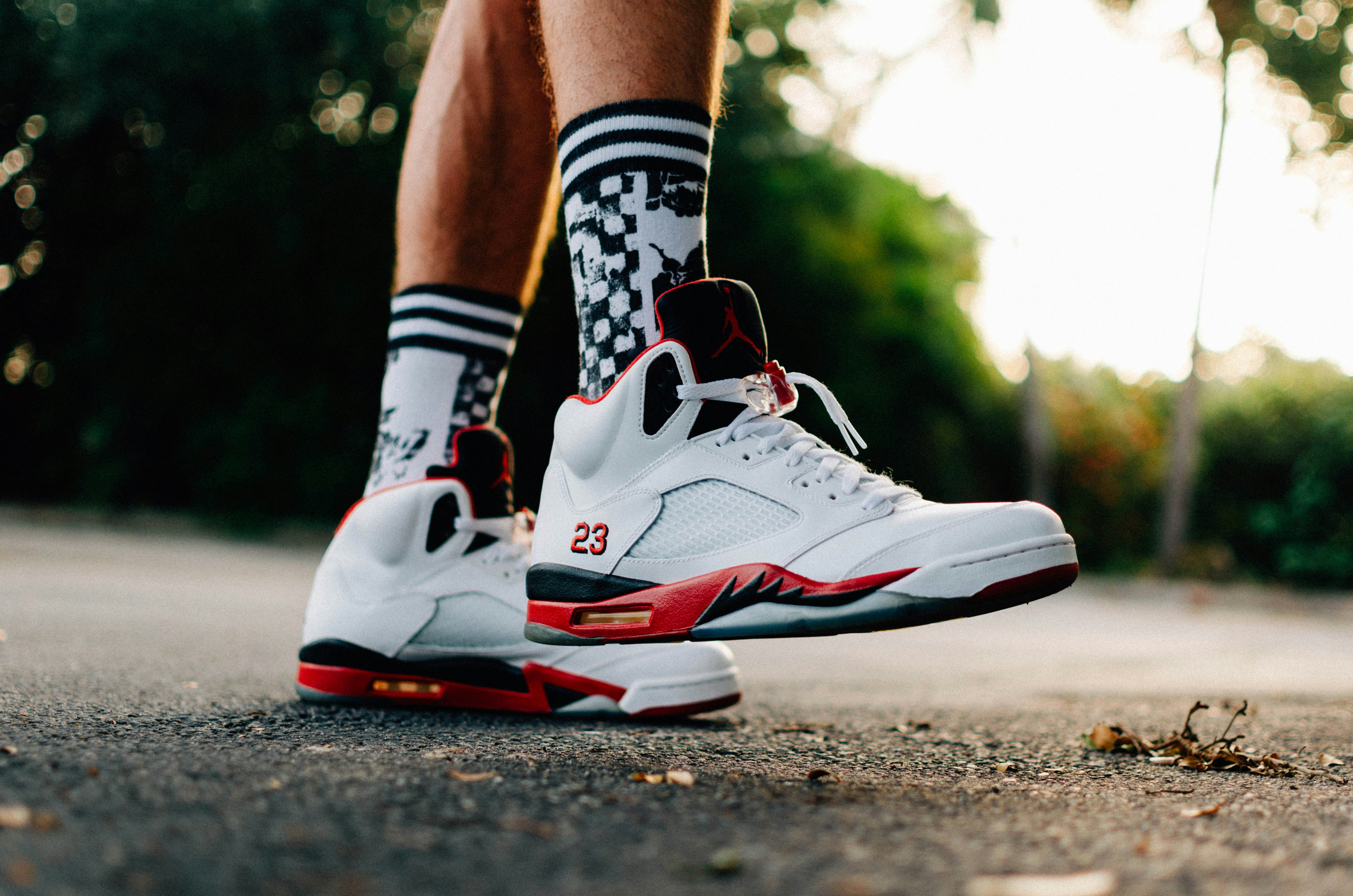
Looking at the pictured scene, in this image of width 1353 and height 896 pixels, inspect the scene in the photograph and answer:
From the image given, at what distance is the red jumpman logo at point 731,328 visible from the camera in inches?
42.8

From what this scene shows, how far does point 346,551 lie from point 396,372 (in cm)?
28

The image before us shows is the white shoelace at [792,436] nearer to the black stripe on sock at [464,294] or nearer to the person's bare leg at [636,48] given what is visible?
the person's bare leg at [636,48]

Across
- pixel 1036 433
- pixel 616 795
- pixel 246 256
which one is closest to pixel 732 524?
pixel 616 795

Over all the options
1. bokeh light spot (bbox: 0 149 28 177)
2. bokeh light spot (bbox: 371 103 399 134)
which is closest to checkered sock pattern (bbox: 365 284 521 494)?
bokeh light spot (bbox: 371 103 399 134)

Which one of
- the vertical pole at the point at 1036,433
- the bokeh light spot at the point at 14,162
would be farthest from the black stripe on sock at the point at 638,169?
the bokeh light spot at the point at 14,162

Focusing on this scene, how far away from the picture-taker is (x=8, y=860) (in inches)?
21.3

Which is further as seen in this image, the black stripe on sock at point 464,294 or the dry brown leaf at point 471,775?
the black stripe on sock at point 464,294

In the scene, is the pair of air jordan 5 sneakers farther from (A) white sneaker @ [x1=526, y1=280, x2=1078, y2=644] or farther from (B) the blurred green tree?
(B) the blurred green tree

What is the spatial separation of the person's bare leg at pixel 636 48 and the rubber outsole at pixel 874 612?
1.96ft

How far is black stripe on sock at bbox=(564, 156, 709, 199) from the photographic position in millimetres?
1082

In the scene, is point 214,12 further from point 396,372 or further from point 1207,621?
point 1207,621

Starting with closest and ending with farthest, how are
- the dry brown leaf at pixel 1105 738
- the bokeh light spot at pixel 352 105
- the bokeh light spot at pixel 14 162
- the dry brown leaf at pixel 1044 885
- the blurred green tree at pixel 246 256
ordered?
the dry brown leaf at pixel 1044 885, the dry brown leaf at pixel 1105 738, the blurred green tree at pixel 246 256, the bokeh light spot at pixel 352 105, the bokeh light spot at pixel 14 162

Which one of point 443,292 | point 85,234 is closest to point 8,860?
point 443,292

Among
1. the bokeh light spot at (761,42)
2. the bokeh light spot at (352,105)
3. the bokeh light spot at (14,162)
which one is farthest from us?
the bokeh light spot at (14,162)
